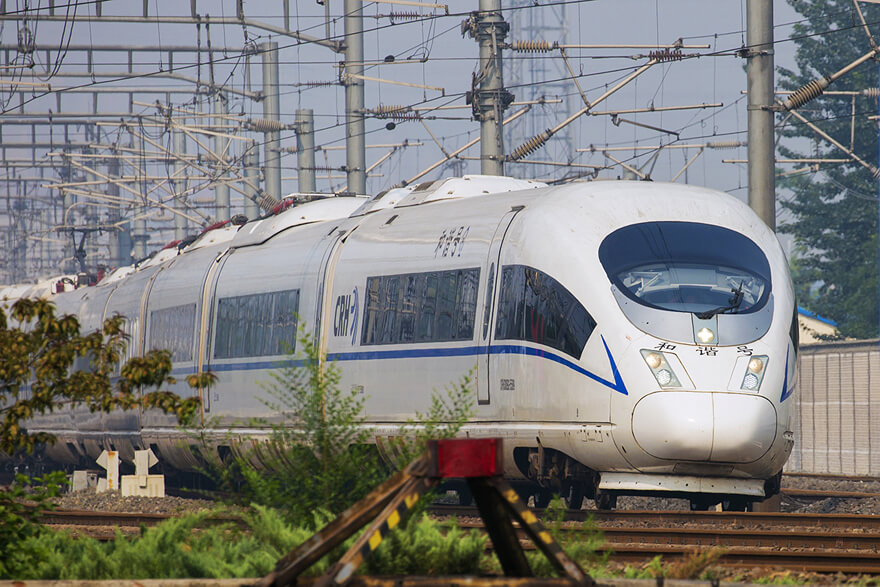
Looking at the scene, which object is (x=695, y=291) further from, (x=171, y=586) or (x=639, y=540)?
(x=171, y=586)

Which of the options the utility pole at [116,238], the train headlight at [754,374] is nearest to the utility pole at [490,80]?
the train headlight at [754,374]

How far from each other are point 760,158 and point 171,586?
1115 cm

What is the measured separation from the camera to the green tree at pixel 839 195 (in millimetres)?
58031

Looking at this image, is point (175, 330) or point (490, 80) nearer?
point (175, 330)

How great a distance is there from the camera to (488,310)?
1334 cm

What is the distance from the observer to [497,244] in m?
13.4

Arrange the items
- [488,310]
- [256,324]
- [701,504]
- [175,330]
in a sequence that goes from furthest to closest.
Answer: [175,330]
[256,324]
[701,504]
[488,310]

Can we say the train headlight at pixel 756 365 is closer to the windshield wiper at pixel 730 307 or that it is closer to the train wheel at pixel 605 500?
the windshield wiper at pixel 730 307

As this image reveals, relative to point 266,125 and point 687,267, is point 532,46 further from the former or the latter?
point 687,267

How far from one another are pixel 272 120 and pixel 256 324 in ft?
57.2

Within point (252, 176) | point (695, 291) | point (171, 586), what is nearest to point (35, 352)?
point (171, 586)

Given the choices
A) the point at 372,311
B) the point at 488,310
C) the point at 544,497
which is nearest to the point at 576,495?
the point at 544,497

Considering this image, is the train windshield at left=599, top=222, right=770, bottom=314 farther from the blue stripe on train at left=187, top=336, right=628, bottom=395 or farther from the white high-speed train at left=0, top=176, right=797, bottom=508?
the blue stripe on train at left=187, top=336, right=628, bottom=395

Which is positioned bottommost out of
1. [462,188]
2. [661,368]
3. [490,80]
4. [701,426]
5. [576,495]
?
[576,495]
